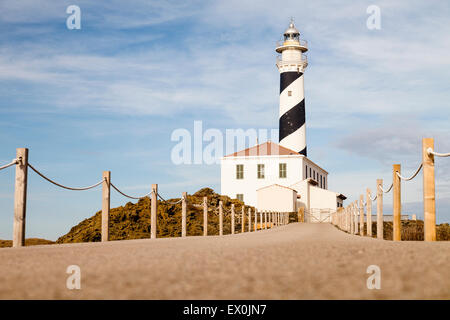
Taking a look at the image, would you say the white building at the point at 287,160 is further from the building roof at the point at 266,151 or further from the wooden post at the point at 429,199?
the wooden post at the point at 429,199

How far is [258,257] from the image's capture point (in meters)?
3.50

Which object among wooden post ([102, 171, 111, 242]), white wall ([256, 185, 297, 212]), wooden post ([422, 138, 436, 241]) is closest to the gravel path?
wooden post ([422, 138, 436, 241])

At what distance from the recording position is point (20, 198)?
7.50 m

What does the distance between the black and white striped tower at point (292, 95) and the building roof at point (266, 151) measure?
53 cm

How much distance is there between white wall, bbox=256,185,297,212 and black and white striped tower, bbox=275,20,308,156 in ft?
16.2

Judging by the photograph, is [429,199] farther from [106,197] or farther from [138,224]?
[138,224]

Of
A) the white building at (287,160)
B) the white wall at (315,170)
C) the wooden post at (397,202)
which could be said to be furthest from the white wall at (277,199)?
the wooden post at (397,202)

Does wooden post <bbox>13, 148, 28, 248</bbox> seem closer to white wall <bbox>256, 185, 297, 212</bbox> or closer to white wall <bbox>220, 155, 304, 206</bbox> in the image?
white wall <bbox>256, 185, 297, 212</bbox>

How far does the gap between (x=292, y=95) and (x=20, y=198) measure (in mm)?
36128

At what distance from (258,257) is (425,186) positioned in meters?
5.51

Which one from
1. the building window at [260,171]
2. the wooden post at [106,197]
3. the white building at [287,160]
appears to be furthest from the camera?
the building window at [260,171]

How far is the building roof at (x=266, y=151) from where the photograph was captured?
4259cm
